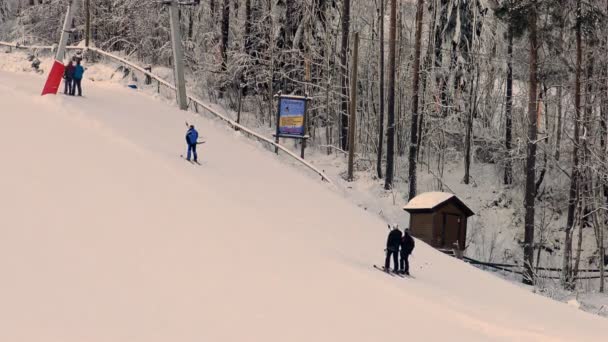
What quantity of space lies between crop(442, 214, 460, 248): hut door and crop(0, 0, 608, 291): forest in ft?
18.0

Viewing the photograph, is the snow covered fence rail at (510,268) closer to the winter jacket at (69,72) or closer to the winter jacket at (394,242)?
the winter jacket at (394,242)

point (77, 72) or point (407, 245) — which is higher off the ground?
point (77, 72)

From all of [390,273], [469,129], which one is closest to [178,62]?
[469,129]

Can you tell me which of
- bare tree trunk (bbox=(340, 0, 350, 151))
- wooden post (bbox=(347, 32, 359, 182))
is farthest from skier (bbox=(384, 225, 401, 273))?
bare tree trunk (bbox=(340, 0, 350, 151))

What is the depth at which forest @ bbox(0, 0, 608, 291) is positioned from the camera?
37312 mm

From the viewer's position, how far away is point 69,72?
30188 millimetres

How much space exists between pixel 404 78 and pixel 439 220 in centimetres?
1828

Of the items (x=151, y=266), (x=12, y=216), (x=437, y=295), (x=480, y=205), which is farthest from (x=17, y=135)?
(x=480, y=205)

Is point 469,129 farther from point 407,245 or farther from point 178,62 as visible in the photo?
point 407,245

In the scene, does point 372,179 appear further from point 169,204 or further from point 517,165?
point 169,204

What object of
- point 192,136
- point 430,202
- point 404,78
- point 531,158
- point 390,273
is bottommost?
point 430,202

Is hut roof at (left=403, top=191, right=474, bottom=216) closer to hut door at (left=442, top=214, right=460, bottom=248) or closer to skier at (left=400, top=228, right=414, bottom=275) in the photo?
hut door at (left=442, top=214, right=460, bottom=248)

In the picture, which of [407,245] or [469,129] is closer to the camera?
[407,245]

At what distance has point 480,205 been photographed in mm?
38781
